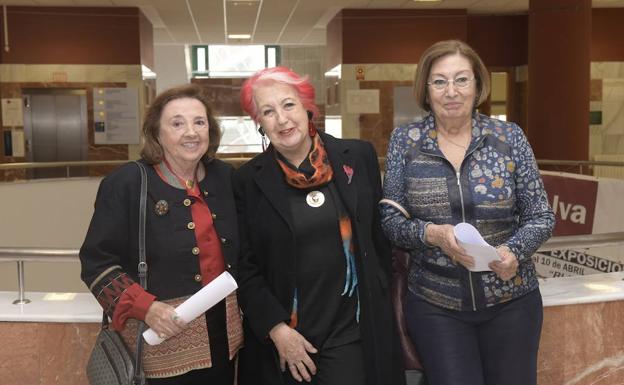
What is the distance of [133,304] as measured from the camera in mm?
2252

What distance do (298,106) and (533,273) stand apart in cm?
102

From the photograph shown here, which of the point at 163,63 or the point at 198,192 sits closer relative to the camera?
the point at 198,192

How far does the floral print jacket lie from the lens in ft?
7.81

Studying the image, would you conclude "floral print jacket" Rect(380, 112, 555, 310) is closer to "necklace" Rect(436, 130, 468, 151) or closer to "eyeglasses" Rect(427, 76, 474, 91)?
"necklace" Rect(436, 130, 468, 151)

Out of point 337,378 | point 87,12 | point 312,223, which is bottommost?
point 337,378

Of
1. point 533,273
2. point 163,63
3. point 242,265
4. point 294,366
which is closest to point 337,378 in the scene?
point 294,366

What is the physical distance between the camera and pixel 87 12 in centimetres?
1489

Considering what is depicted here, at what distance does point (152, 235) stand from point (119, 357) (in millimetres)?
412

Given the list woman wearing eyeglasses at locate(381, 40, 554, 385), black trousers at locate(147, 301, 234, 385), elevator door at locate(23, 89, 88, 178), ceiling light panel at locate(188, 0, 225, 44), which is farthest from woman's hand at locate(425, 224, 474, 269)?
elevator door at locate(23, 89, 88, 178)

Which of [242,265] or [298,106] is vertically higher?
[298,106]

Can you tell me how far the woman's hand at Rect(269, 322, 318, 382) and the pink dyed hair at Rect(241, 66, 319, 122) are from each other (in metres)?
0.77

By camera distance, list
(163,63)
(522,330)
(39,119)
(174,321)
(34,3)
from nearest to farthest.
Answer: (174,321) → (522,330) → (34,3) → (39,119) → (163,63)

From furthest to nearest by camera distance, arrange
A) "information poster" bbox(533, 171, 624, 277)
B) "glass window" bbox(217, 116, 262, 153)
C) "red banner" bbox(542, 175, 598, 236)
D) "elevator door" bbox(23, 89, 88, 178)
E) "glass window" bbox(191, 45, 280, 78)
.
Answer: "glass window" bbox(191, 45, 280, 78), "glass window" bbox(217, 116, 262, 153), "elevator door" bbox(23, 89, 88, 178), "red banner" bbox(542, 175, 598, 236), "information poster" bbox(533, 171, 624, 277)

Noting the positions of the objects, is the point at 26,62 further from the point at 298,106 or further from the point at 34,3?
the point at 298,106
